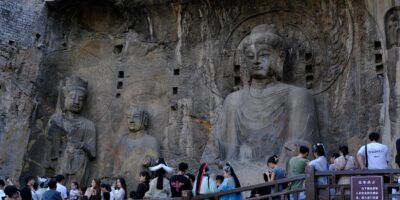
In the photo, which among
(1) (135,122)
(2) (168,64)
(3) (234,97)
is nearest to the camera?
(3) (234,97)

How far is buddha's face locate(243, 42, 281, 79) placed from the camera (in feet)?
40.7

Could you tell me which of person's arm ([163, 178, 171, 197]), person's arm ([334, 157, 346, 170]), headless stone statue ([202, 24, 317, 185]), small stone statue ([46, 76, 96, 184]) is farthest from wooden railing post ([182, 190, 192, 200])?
small stone statue ([46, 76, 96, 184])

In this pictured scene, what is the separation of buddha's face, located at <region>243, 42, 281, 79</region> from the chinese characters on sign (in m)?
4.97

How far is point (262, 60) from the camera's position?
12422 mm

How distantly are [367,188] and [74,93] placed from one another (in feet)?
24.6

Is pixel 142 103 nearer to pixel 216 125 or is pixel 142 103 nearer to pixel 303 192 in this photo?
pixel 216 125

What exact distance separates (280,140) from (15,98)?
16.4 feet

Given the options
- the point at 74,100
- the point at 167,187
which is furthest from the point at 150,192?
the point at 74,100

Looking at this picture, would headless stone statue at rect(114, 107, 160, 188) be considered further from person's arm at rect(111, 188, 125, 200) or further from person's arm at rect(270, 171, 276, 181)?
person's arm at rect(270, 171, 276, 181)

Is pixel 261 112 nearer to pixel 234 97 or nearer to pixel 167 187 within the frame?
pixel 234 97

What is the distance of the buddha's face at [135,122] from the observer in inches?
521

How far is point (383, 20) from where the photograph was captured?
11.3 meters

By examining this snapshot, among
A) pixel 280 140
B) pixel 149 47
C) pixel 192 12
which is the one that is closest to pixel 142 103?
pixel 149 47

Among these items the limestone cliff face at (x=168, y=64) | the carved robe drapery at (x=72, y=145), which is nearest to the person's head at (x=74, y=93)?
the carved robe drapery at (x=72, y=145)
